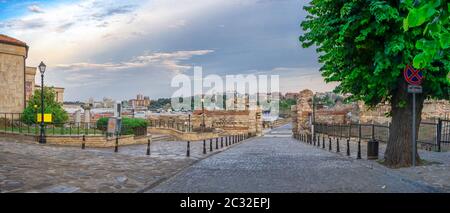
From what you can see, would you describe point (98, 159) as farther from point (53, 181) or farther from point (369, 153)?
point (369, 153)

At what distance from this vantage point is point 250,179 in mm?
10758

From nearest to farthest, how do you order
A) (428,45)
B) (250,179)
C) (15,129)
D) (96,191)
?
(428,45) → (96,191) → (250,179) → (15,129)

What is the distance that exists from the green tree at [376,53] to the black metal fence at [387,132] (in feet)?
20.6

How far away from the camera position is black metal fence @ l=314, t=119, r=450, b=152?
19.4 metres

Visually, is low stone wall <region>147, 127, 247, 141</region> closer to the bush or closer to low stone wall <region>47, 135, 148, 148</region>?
the bush

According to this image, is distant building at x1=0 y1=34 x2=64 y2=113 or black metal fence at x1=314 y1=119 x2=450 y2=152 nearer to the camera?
black metal fence at x1=314 y1=119 x2=450 y2=152

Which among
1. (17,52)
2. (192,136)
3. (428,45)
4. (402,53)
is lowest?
(192,136)

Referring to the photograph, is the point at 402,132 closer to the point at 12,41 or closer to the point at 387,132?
the point at 387,132

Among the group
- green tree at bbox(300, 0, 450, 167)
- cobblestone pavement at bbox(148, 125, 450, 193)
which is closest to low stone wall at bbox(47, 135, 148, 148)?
cobblestone pavement at bbox(148, 125, 450, 193)

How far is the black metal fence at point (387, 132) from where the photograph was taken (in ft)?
63.6

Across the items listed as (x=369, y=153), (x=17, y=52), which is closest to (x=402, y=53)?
(x=369, y=153)

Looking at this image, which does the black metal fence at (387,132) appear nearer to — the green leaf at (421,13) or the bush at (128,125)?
the bush at (128,125)

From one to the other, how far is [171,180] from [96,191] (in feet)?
7.90

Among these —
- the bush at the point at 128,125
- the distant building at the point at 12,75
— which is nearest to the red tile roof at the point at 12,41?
the distant building at the point at 12,75
